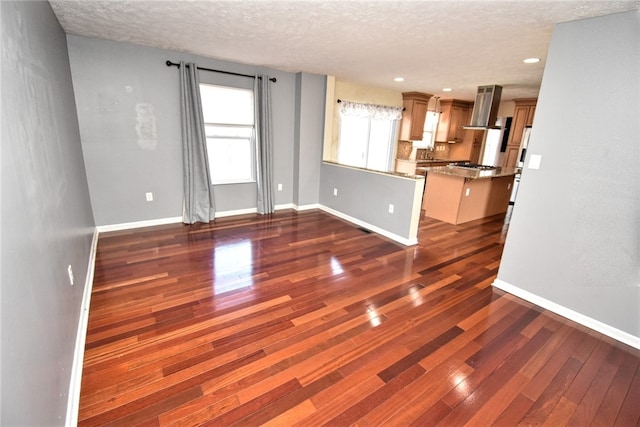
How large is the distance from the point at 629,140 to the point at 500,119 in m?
5.90

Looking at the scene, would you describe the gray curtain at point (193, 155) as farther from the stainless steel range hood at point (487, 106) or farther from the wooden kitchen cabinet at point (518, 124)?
the wooden kitchen cabinet at point (518, 124)

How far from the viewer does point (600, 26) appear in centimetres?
206

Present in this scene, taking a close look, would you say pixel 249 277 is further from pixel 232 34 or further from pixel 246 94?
pixel 246 94

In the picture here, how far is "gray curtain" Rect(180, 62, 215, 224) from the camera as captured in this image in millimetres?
3861

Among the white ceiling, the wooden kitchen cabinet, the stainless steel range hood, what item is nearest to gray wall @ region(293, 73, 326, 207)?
the white ceiling

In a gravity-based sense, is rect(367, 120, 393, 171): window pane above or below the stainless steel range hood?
below

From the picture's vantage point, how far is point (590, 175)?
2209 millimetres

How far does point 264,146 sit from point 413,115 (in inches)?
143

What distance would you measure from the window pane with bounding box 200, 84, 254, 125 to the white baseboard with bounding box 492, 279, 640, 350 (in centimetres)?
401

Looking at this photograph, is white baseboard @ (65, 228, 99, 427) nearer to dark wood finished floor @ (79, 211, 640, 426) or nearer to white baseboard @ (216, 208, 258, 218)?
dark wood finished floor @ (79, 211, 640, 426)

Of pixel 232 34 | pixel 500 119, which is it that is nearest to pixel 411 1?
pixel 232 34

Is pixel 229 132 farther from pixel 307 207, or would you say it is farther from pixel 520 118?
pixel 520 118

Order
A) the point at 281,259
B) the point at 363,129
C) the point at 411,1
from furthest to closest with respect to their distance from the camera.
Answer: the point at 363,129
the point at 281,259
the point at 411,1

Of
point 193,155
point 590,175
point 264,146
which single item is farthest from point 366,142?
point 590,175
